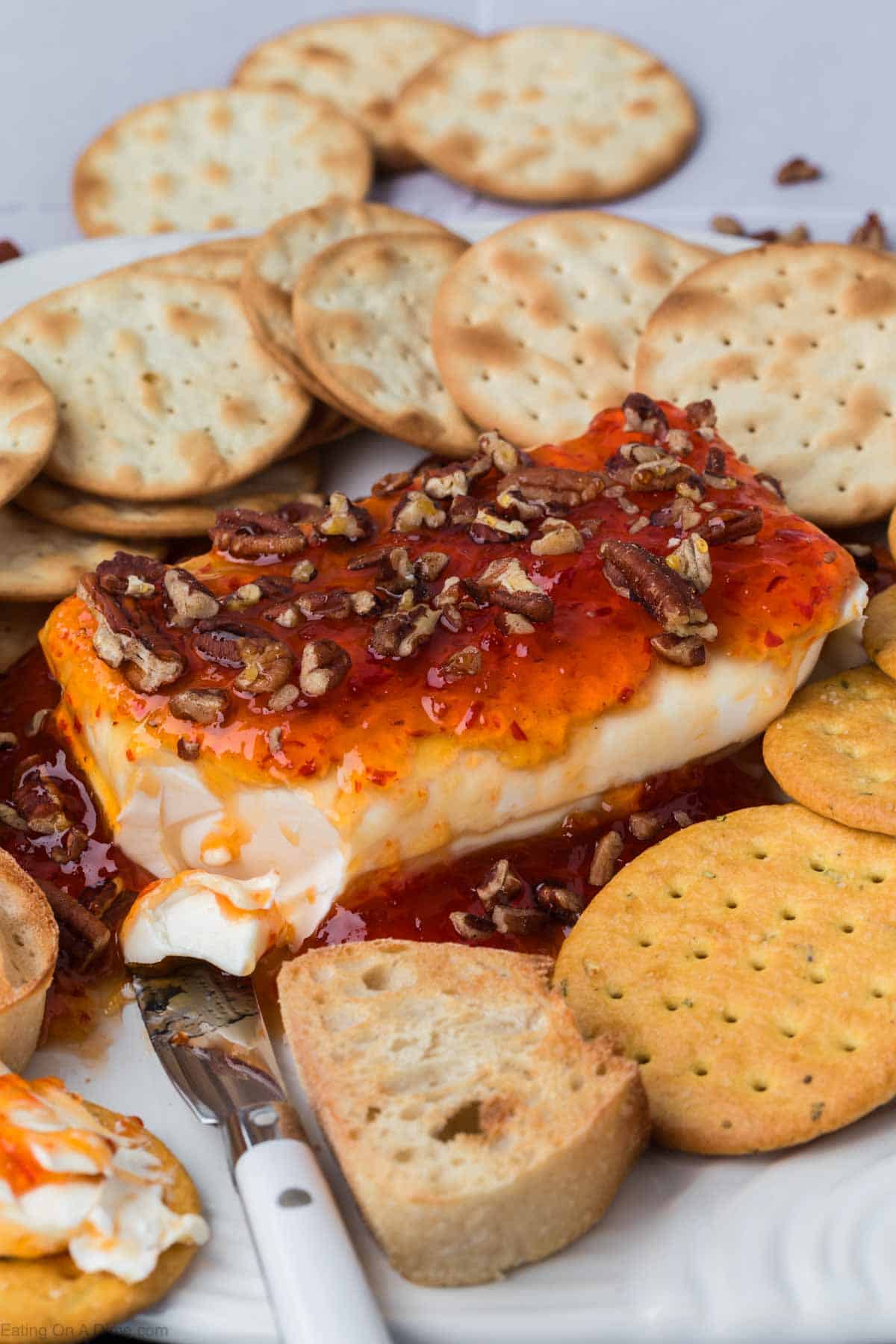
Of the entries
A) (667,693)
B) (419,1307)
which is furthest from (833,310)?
(419,1307)

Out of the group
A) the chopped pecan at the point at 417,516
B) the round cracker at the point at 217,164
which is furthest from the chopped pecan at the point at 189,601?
the round cracker at the point at 217,164

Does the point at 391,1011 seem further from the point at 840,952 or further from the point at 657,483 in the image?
the point at 657,483

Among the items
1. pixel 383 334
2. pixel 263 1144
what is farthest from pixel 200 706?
pixel 383 334

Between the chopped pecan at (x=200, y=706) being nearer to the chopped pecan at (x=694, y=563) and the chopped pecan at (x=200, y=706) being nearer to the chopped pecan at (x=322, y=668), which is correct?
the chopped pecan at (x=322, y=668)

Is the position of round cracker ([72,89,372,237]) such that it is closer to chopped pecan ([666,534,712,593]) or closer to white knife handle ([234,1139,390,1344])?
chopped pecan ([666,534,712,593])

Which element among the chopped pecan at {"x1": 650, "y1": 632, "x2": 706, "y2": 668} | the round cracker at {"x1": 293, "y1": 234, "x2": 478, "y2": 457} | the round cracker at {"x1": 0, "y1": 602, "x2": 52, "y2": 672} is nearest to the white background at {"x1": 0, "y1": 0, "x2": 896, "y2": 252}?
the round cracker at {"x1": 293, "y1": 234, "x2": 478, "y2": 457}
